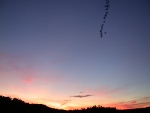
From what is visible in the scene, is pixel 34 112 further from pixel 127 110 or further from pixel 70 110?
pixel 127 110

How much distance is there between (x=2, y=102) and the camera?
1644 centimetres

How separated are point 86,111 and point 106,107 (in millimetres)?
1889

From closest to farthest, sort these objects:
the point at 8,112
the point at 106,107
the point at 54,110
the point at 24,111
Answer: the point at 8,112, the point at 24,111, the point at 106,107, the point at 54,110

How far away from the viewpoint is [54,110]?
1822cm

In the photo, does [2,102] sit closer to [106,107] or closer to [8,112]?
[8,112]

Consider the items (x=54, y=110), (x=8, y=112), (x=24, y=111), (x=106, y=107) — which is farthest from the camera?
(x=54, y=110)

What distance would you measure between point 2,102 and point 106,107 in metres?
9.26

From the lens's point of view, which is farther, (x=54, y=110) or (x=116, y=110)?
(x=54, y=110)

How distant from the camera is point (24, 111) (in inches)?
631

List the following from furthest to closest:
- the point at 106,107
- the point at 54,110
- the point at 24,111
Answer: the point at 54,110 → the point at 106,107 → the point at 24,111

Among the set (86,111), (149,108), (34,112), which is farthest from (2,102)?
(149,108)

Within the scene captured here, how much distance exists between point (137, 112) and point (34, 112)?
877 cm

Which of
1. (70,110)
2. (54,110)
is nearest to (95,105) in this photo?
(70,110)

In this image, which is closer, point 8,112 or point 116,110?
point 8,112
